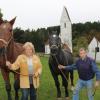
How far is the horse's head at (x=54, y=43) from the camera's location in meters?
12.8

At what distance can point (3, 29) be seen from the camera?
11008 millimetres

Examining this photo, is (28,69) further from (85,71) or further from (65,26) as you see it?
(65,26)

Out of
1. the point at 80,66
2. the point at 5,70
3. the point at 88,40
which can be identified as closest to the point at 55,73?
the point at 5,70

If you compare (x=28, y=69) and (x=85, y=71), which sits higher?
(x=28, y=69)

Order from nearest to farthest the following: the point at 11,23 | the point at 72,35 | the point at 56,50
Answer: the point at 11,23, the point at 56,50, the point at 72,35

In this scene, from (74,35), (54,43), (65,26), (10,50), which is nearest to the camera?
(10,50)

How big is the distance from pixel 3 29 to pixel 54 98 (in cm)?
404

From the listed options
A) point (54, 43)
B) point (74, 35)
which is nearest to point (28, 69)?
point (54, 43)

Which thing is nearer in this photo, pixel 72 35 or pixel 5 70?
pixel 5 70

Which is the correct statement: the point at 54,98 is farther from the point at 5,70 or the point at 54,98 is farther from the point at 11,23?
the point at 11,23

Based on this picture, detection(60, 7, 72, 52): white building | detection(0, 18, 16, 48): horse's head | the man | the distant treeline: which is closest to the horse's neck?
detection(0, 18, 16, 48): horse's head

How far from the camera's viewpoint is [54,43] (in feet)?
42.5

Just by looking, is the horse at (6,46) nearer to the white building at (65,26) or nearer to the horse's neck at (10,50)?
the horse's neck at (10,50)

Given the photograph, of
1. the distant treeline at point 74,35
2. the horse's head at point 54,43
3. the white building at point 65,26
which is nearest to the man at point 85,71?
the horse's head at point 54,43
